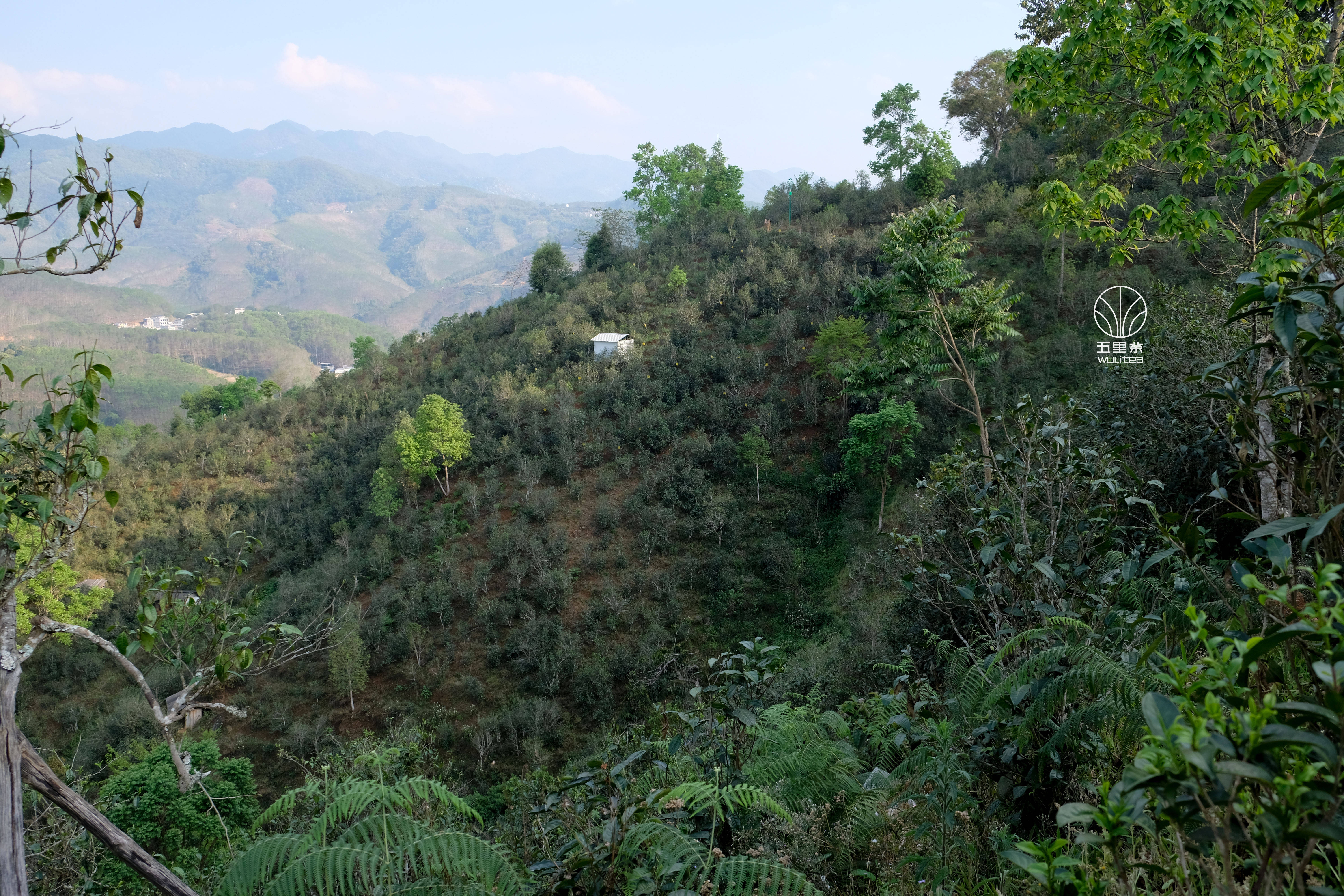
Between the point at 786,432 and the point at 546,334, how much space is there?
33.0 ft

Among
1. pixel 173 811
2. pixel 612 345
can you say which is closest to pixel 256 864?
pixel 173 811

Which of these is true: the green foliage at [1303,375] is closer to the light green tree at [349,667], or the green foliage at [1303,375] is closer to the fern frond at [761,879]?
the fern frond at [761,879]

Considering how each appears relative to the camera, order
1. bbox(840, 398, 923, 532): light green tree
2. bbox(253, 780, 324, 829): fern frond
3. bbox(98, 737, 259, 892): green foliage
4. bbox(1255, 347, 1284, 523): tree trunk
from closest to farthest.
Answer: bbox(1255, 347, 1284, 523): tree trunk
bbox(253, 780, 324, 829): fern frond
bbox(98, 737, 259, 892): green foliage
bbox(840, 398, 923, 532): light green tree

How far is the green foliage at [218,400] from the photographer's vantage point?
1489 inches

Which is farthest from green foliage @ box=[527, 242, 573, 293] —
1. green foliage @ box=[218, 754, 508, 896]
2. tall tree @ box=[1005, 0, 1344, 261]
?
green foliage @ box=[218, 754, 508, 896]

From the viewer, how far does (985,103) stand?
26984 millimetres

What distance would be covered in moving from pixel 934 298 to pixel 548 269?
23556mm

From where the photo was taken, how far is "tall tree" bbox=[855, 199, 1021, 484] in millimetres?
8414

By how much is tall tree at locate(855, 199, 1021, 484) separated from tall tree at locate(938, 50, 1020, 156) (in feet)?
70.5

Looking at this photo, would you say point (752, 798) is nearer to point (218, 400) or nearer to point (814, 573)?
point (814, 573)

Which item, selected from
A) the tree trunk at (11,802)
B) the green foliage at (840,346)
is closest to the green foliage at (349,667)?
the tree trunk at (11,802)

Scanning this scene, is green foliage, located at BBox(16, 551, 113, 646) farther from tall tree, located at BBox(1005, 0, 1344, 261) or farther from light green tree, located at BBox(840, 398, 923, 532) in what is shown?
tall tree, located at BBox(1005, 0, 1344, 261)

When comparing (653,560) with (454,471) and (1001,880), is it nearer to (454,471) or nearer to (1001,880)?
(454,471)

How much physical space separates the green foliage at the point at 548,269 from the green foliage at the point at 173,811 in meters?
23.1
